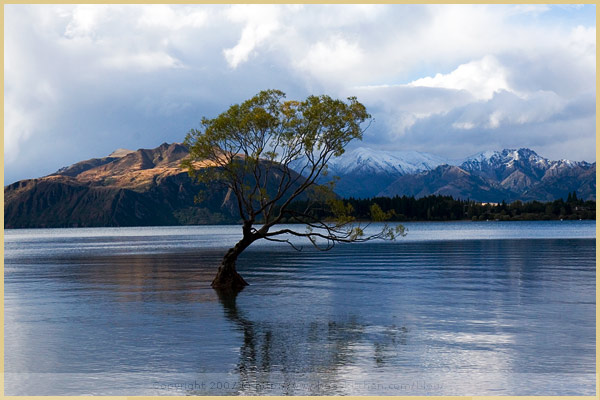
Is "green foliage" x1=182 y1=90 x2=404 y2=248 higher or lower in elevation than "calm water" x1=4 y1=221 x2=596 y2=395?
higher

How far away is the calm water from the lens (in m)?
24.3

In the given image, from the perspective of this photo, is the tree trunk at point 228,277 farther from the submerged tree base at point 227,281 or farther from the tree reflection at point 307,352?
the tree reflection at point 307,352

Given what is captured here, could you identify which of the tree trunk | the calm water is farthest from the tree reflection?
the tree trunk

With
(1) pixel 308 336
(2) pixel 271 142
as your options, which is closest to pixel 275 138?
(2) pixel 271 142

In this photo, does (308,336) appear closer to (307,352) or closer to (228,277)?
(307,352)

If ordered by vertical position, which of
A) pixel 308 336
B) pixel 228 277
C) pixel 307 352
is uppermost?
pixel 228 277

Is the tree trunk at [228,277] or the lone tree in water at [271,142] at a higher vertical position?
the lone tree in water at [271,142]

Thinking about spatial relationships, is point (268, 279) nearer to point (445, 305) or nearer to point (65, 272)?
point (445, 305)

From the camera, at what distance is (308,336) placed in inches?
1330

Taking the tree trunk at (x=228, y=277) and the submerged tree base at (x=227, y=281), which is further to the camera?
the submerged tree base at (x=227, y=281)

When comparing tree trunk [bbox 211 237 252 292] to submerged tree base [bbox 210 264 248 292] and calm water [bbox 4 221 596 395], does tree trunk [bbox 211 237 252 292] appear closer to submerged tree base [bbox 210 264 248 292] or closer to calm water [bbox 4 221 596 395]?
submerged tree base [bbox 210 264 248 292]

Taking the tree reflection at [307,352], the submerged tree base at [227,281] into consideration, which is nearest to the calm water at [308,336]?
the tree reflection at [307,352]

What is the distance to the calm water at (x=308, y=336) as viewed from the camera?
24266 mm

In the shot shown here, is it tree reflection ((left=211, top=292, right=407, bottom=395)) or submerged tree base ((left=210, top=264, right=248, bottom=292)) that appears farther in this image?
submerged tree base ((left=210, top=264, right=248, bottom=292))
